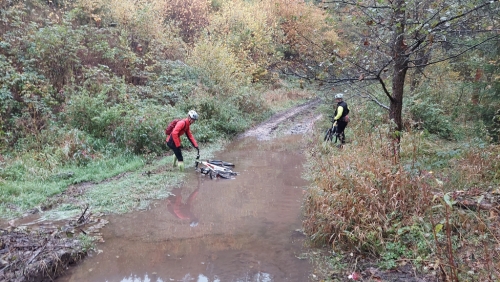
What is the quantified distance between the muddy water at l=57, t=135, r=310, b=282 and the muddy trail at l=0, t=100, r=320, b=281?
1cm

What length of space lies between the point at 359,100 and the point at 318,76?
33.4 feet

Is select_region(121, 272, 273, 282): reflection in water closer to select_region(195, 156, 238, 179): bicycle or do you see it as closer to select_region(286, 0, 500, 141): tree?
select_region(286, 0, 500, 141): tree

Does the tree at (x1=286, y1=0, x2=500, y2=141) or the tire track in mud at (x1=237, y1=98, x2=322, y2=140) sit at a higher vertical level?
the tree at (x1=286, y1=0, x2=500, y2=141)

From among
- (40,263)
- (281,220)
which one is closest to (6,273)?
(40,263)

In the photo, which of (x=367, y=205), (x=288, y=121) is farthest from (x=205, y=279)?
(x=288, y=121)

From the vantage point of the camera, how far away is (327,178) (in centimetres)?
646

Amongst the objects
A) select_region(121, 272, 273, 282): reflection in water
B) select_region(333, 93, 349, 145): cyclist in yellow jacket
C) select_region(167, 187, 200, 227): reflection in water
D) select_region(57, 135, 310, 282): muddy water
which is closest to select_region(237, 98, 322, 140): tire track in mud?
select_region(333, 93, 349, 145): cyclist in yellow jacket

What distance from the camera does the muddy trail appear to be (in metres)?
5.03

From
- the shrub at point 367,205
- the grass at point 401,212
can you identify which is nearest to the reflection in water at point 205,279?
the grass at point 401,212

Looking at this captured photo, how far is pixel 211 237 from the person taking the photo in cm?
631

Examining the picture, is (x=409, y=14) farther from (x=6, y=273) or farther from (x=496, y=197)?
(x=6, y=273)

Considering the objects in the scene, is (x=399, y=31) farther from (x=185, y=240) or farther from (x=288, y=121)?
(x=288, y=121)

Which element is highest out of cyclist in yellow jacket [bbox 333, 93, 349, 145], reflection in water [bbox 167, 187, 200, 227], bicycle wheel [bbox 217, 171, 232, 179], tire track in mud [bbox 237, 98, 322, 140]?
cyclist in yellow jacket [bbox 333, 93, 349, 145]

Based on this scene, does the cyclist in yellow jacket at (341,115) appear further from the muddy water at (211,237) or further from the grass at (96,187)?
the grass at (96,187)
